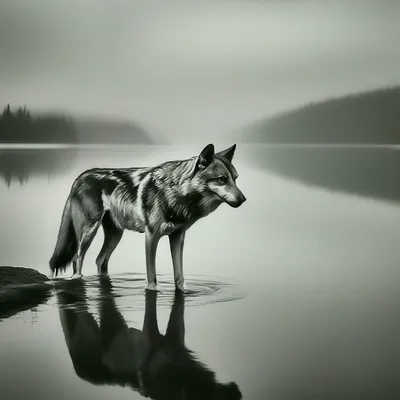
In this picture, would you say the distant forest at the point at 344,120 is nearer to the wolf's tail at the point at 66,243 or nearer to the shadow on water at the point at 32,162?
the shadow on water at the point at 32,162

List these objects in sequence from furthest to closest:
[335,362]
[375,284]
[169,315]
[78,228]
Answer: [375,284]
[78,228]
[169,315]
[335,362]

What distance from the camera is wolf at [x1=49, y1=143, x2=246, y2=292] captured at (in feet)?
16.3

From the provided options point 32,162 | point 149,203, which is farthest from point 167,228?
point 32,162

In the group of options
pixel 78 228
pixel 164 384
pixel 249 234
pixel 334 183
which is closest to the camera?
pixel 164 384

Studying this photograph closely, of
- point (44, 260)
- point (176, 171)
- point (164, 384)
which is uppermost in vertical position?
point (176, 171)

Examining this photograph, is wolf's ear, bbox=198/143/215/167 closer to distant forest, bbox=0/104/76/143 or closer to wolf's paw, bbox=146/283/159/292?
wolf's paw, bbox=146/283/159/292

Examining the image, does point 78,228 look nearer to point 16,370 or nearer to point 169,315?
point 169,315

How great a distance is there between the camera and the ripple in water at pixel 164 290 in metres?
5.14

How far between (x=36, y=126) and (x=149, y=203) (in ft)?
20.4

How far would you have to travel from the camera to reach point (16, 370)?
375cm

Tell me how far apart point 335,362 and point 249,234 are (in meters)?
3.82

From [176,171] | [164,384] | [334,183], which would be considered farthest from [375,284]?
[334,183]

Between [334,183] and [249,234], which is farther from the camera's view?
[334,183]

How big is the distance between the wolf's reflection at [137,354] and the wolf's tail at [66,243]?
51cm
